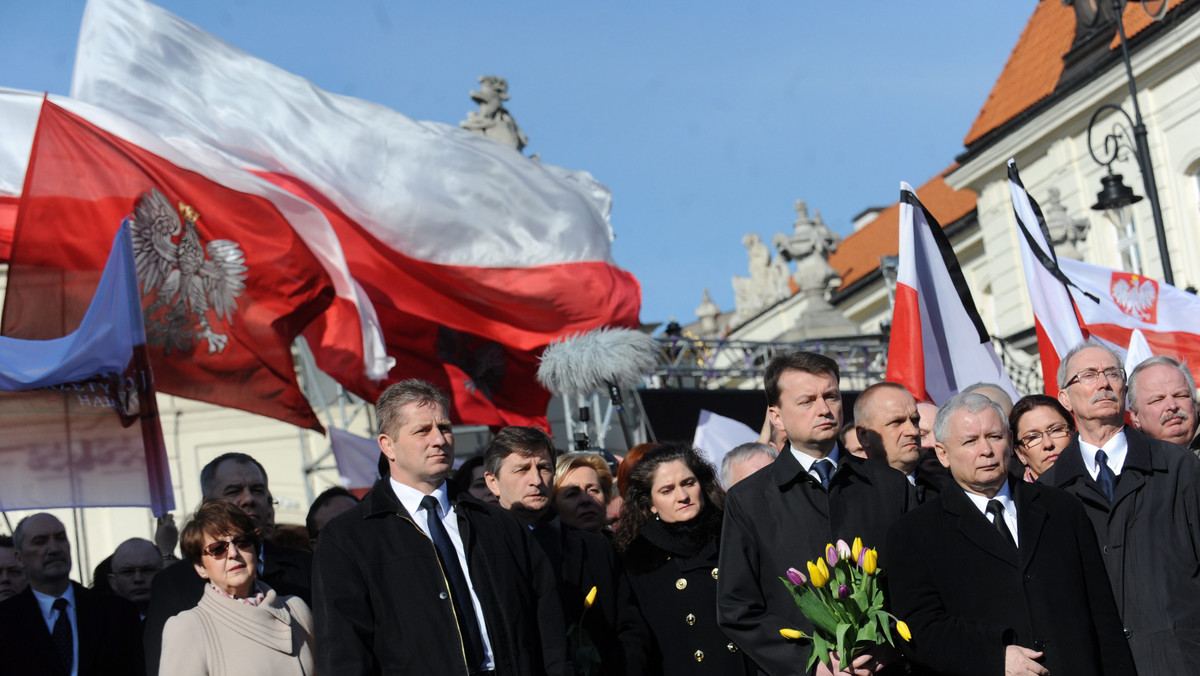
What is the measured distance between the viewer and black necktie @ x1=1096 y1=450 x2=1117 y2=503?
17.9 ft

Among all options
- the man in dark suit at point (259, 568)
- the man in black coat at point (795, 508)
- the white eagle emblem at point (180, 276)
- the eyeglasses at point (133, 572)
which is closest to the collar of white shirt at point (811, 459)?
the man in black coat at point (795, 508)

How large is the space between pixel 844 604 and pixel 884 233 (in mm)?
43160

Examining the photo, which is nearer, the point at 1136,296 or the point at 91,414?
the point at 91,414

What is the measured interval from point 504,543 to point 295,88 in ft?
20.4

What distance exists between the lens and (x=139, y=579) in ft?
23.4

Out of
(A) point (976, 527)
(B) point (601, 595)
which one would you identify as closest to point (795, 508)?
(A) point (976, 527)

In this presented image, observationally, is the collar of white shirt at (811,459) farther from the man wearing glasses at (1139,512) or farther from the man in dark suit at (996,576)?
the man wearing glasses at (1139,512)

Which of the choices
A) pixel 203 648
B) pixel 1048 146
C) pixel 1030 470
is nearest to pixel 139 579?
pixel 203 648

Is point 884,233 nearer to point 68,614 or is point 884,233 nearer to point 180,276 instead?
point 180,276

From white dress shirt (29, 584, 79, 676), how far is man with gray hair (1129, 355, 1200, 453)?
184 inches

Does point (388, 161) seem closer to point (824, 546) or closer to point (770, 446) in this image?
point (770, 446)

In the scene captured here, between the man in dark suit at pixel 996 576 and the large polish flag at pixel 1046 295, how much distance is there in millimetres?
3729

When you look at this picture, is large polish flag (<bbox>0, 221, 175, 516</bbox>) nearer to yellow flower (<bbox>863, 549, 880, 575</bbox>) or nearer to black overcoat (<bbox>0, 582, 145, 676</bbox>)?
black overcoat (<bbox>0, 582, 145, 676</bbox>)

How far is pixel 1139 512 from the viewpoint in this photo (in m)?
5.32
